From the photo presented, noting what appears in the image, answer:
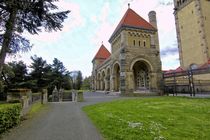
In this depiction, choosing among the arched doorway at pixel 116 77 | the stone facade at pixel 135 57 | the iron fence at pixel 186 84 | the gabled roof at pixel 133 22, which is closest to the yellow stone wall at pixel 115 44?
the stone facade at pixel 135 57

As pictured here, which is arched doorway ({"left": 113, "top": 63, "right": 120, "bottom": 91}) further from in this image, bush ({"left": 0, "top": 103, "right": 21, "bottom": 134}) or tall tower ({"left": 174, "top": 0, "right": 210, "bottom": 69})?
bush ({"left": 0, "top": 103, "right": 21, "bottom": 134})

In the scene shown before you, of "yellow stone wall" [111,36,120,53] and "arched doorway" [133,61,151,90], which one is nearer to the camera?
"arched doorway" [133,61,151,90]

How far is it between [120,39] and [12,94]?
21.0m

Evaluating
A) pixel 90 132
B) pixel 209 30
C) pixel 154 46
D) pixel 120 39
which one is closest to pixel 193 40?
pixel 209 30

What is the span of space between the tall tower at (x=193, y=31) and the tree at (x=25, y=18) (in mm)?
34056

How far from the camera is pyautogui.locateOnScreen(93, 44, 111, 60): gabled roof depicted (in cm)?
5149

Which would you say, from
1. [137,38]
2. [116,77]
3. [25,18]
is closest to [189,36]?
[137,38]

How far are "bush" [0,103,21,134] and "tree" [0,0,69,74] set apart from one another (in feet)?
9.59

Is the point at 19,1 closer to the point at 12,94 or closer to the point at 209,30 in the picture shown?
the point at 12,94

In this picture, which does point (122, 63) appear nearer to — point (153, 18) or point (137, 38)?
point (137, 38)

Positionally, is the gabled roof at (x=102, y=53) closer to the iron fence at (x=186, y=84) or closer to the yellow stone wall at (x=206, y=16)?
the iron fence at (x=186, y=84)

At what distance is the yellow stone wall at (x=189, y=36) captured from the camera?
37750 millimetres

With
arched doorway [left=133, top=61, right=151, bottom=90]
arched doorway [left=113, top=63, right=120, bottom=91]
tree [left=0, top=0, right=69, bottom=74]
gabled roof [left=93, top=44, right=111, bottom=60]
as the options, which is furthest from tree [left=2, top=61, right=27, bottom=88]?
gabled roof [left=93, top=44, right=111, bottom=60]

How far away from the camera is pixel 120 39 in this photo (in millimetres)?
28359
